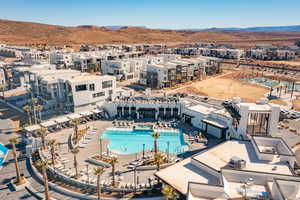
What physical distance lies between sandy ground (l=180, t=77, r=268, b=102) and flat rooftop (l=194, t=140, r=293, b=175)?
42.1m

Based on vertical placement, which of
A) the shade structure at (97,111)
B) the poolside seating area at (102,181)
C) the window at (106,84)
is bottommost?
the poolside seating area at (102,181)

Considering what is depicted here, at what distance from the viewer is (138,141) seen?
47.9 meters

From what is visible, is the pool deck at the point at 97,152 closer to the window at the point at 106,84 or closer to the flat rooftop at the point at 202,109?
the flat rooftop at the point at 202,109

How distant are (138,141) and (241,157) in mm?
22200

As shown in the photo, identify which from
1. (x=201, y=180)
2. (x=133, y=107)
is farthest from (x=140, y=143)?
(x=201, y=180)

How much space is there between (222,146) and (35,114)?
45.1 meters

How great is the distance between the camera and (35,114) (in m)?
56.0

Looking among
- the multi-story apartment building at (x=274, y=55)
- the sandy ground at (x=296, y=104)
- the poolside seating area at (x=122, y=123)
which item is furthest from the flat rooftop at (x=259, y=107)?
the multi-story apartment building at (x=274, y=55)

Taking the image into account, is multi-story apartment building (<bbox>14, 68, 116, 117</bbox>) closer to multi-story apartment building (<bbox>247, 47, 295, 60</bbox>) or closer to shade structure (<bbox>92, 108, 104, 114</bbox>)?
shade structure (<bbox>92, 108, 104, 114</bbox>)

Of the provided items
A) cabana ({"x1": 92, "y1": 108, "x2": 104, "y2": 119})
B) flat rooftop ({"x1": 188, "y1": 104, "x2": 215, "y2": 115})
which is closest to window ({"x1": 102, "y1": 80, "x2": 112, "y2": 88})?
cabana ({"x1": 92, "y1": 108, "x2": 104, "y2": 119})

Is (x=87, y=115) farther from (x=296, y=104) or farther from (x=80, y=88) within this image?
(x=296, y=104)

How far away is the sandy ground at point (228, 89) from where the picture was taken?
78500mm

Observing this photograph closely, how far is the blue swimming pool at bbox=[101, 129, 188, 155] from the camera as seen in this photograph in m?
43.9

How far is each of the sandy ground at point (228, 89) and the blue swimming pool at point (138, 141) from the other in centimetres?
3558
